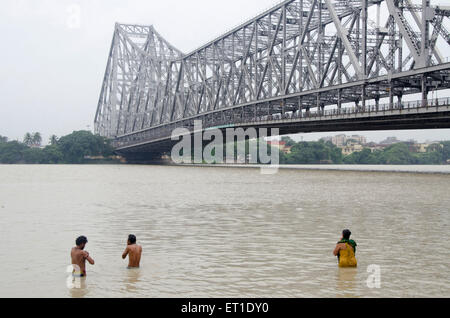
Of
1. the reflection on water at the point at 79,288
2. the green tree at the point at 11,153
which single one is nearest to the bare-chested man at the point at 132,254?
the reflection on water at the point at 79,288

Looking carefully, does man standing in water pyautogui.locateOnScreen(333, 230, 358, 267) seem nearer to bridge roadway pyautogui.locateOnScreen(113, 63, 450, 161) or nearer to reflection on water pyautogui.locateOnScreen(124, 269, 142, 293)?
reflection on water pyautogui.locateOnScreen(124, 269, 142, 293)

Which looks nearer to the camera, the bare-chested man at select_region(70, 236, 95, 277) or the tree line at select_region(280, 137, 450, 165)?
the bare-chested man at select_region(70, 236, 95, 277)

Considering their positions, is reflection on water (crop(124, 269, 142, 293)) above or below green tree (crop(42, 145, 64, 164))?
below

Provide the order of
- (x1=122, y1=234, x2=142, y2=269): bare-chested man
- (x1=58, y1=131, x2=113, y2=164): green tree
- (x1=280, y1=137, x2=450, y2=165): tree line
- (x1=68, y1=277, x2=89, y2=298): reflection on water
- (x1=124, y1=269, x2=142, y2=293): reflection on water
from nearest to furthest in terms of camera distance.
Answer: (x1=68, y1=277, x2=89, y2=298): reflection on water, (x1=124, y1=269, x2=142, y2=293): reflection on water, (x1=122, y1=234, x2=142, y2=269): bare-chested man, (x1=58, y1=131, x2=113, y2=164): green tree, (x1=280, y1=137, x2=450, y2=165): tree line

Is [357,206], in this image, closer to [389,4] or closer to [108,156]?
[389,4]

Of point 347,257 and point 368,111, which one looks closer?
point 347,257

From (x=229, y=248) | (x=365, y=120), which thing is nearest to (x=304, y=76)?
(x=365, y=120)

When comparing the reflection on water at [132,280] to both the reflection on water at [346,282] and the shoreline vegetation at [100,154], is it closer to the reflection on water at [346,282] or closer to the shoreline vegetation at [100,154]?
the reflection on water at [346,282]

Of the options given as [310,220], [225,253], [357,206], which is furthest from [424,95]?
[225,253]

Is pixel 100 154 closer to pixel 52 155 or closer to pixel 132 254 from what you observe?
pixel 52 155

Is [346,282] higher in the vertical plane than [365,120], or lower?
lower

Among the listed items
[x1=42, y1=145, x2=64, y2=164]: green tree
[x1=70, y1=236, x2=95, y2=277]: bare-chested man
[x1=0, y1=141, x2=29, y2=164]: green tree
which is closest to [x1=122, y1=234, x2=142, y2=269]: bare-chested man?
[x1=70, y1=236, x2=95, y2=277]: bare-chested man

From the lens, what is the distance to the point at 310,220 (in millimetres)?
20078
